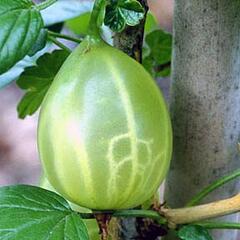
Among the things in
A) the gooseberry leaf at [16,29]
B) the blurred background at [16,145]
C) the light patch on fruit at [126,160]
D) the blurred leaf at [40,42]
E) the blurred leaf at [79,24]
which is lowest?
the blurred background at [16,145]

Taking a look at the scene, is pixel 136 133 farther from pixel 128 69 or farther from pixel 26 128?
pixel 26 128

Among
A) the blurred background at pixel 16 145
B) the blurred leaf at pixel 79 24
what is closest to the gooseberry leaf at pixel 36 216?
the blurred leaf at pixel 79 24

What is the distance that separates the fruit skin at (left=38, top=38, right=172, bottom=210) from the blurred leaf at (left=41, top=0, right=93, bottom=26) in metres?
0.28

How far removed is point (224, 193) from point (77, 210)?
148 millimetres

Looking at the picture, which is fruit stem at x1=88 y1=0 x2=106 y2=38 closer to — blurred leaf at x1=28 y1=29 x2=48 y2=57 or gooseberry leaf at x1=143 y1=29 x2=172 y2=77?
blurred leaf at x1=28 y1=29 x2=48 y2=57

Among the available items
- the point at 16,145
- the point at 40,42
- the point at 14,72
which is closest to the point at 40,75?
the point at 14,72

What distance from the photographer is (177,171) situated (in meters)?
0.62

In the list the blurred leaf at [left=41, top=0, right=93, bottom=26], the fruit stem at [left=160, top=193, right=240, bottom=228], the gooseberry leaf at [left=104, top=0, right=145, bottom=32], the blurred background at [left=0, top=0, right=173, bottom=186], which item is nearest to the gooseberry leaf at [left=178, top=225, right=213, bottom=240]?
the fruit stem at [left=160, top=193, right=240, bottom=228]

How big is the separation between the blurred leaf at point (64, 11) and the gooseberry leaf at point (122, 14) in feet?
0.88

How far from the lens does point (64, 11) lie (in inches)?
30.3

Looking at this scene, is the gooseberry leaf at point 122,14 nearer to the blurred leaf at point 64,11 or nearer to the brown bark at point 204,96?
the brown bark at point 204,96

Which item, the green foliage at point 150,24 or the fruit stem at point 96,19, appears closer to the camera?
the fruit stem at point 96,19

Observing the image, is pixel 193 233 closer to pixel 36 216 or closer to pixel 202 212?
pixel 202 212

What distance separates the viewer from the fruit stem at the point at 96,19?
473 mm
